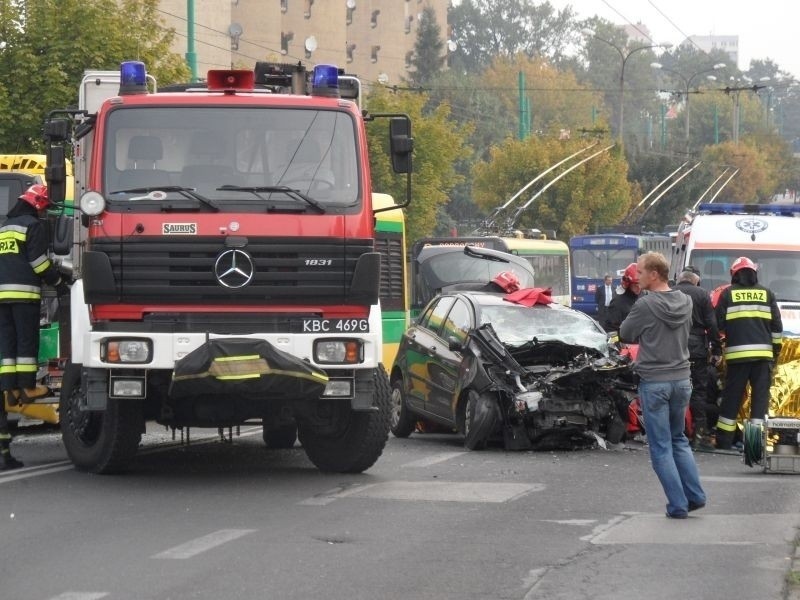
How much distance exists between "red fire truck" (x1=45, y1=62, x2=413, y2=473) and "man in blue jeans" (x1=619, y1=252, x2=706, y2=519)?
217 centimetres

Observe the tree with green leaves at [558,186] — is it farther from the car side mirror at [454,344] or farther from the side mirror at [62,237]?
the side mirror at [62,237]

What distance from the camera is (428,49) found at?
11162cm

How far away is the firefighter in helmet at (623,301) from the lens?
17.9 m

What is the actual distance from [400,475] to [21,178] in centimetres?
773

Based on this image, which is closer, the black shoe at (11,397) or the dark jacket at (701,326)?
the black shoe at (11,397)

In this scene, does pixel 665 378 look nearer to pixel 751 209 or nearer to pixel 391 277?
pixel 391 277

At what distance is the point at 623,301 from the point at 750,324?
3.11 metres

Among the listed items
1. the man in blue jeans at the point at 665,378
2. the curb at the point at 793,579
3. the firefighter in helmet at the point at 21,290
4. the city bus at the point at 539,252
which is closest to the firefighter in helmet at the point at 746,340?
the man in blue jeans at the point at 665,378

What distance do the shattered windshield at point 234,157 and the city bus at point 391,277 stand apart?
9.60 metres

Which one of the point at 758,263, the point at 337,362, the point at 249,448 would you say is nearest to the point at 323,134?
the point at 337,362

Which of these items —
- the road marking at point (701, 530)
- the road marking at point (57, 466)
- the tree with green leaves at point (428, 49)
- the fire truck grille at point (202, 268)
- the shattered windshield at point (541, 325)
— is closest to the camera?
the road marking at point (701, 530)

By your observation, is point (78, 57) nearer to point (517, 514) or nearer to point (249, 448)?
point (249, 448)

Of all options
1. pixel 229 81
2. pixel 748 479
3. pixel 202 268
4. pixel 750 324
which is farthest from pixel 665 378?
pixel 750 324

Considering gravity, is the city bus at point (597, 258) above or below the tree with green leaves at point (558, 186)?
below
